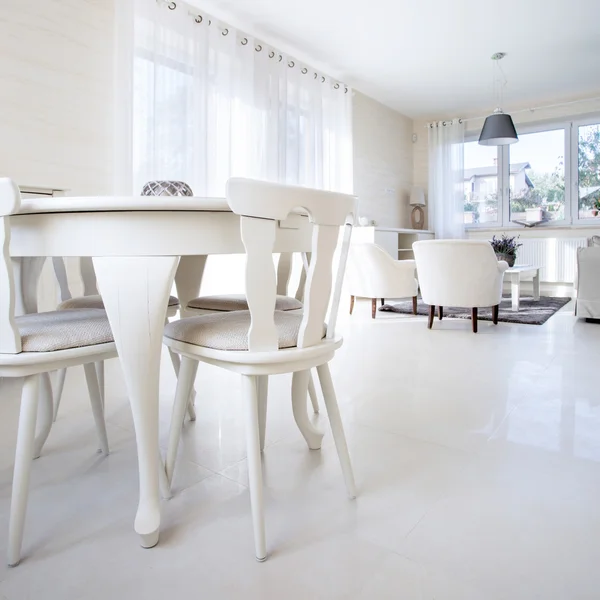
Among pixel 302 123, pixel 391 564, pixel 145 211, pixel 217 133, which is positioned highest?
pixel 302 123

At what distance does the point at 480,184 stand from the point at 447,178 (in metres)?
0.57

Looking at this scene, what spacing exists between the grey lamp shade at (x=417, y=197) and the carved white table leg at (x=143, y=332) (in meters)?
5.96

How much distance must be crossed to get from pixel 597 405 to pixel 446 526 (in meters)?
1.15

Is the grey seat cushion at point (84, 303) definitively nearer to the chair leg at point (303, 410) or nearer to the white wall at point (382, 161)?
the chair leg at point (303, 410)

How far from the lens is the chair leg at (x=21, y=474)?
0.96m

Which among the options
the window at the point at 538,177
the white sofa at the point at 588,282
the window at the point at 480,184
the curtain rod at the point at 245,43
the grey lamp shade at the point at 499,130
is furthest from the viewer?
the window at the point at 480,184

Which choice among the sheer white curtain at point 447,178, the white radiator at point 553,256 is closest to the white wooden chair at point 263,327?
the white radiator at point 553,256

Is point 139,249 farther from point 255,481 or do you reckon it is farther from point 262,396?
point 262,396

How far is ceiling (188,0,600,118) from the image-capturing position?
371 cm

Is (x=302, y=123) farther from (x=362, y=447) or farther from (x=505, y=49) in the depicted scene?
(x=362, y=447)

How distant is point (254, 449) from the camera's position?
981 mm

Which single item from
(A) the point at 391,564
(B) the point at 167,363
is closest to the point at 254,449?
(A) the point at 391,564

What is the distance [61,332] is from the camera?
107cm

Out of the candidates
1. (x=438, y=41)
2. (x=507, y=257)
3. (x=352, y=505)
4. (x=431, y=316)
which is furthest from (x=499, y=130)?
(x=352, y=505)
